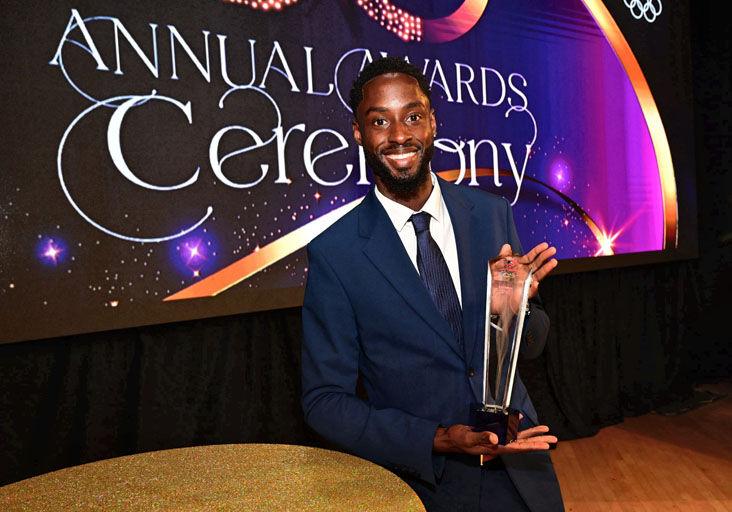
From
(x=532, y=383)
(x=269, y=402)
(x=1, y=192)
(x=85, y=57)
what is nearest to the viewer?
(x=1, y=192)

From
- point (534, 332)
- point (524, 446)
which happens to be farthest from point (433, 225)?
point (524, 446)

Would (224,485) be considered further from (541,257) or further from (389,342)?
(541,257)

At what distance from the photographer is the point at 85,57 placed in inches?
91.2

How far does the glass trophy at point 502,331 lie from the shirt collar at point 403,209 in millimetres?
307

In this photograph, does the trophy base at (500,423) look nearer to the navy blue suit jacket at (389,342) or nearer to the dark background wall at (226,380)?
the navy blue suit jacket at (389,342)

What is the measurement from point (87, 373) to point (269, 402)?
77 centimetres

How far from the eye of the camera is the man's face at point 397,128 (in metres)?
1.35

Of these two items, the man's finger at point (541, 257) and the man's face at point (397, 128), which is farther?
the man's face at point (397, 128)

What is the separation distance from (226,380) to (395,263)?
65.8 inches

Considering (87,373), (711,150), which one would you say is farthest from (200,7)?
(711,150)

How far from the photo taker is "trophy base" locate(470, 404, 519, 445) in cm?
106

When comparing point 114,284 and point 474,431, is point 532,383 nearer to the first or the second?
point 114,284

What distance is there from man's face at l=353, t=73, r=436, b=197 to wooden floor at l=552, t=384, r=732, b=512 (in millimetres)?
2294

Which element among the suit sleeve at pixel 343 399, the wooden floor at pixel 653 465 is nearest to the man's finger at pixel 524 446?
the suit sleeve at pixel 343 399
